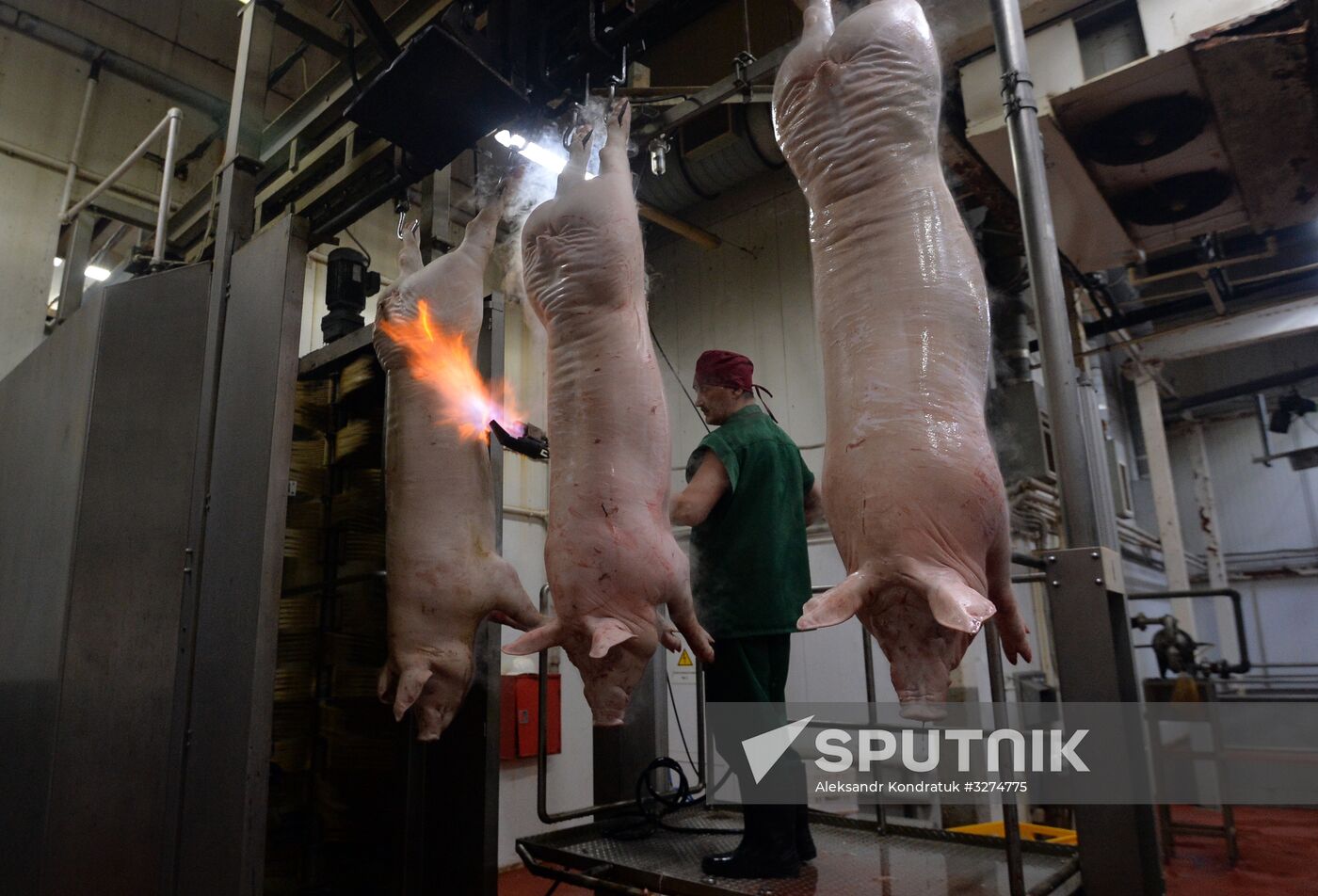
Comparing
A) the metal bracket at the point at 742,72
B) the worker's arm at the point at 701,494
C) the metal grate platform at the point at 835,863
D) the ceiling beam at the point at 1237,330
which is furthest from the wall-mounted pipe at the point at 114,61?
the ceiling beam at the point at 1237,330

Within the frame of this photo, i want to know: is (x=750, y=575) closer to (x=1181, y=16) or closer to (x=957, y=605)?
(x=957, y=605)

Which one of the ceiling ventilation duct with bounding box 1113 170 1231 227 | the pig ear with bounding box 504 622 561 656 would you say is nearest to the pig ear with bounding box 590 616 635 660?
the pig ear with bounding box 504 622 561 656

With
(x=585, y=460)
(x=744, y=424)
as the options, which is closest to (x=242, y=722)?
(x=585, y=460)

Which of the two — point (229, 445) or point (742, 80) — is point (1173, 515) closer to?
point (742, 80)

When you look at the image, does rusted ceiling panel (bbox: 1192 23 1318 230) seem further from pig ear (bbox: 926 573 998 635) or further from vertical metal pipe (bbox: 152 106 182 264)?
vertical metal pipe (bbox: 152 106 182 264)

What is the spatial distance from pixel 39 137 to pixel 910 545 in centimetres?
690

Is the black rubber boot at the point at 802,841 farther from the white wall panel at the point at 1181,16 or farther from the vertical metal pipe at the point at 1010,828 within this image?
the white wall panel at the point at 1181,16

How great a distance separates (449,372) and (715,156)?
18.3 ft

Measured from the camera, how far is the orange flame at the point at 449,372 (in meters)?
2.71

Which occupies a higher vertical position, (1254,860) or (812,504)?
(812,504)

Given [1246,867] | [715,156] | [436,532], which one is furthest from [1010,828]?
[715,156]

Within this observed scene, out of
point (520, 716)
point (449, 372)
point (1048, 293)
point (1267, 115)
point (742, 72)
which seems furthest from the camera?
point (520, 716)

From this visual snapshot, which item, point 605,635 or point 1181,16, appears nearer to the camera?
point 605,635

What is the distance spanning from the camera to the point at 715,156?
7656mm
